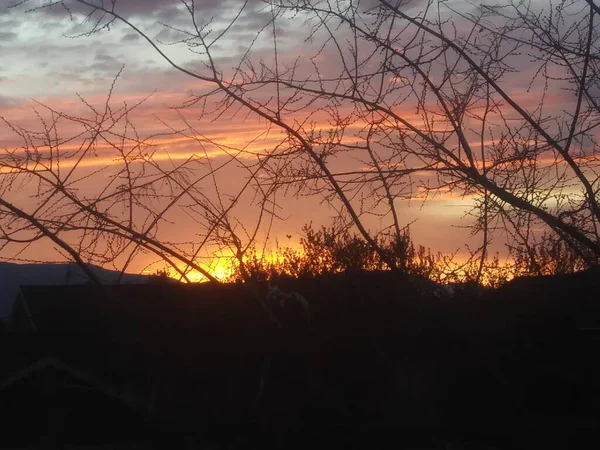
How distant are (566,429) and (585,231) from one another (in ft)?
5.51

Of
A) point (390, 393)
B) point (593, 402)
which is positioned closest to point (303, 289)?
point (390, 393)

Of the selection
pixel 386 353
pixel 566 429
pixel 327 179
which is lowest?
pixel 566 429

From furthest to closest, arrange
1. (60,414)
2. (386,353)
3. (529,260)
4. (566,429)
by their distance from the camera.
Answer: (529,260), (60,414), (386,353), (566,429)

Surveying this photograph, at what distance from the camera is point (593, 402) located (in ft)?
23.0

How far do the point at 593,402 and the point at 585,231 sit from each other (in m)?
1.41

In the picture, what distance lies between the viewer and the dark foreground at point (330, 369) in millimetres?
6797

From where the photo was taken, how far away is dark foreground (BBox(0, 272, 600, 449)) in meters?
6.80

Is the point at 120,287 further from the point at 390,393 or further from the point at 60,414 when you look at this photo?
the point at 390,393

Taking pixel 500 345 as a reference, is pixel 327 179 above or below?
above

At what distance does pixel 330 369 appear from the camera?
7.14 metres

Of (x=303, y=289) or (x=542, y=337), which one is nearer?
(x=542, y=337)

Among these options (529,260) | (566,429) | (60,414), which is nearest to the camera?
(566,429)

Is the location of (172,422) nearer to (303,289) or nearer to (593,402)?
(303,289)

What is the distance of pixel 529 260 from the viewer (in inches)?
339
